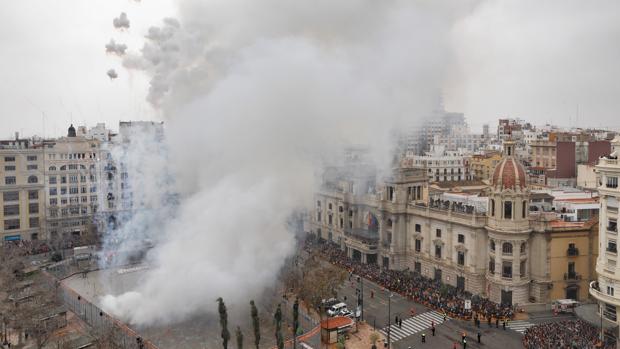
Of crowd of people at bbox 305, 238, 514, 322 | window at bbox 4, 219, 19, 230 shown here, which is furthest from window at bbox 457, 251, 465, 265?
window at bbox 4, 219, 19, 230

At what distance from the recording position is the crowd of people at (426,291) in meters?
42.6

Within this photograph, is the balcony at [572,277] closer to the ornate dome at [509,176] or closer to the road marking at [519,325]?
the road marking at [519,325]

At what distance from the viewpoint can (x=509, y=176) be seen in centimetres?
4500

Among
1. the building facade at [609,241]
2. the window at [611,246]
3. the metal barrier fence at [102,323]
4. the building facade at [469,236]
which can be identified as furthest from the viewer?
the building facade at [469,236]

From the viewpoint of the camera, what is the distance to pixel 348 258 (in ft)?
199

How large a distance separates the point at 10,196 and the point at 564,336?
67501 millimetres

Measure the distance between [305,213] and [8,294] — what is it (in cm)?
3735

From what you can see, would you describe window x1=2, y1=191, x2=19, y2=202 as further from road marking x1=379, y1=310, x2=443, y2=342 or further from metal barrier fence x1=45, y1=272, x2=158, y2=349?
road marking x1=379, y1=310, x2=443, y2=342

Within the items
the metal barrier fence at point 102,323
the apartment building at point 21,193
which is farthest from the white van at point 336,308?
the apartment building at point 21,193

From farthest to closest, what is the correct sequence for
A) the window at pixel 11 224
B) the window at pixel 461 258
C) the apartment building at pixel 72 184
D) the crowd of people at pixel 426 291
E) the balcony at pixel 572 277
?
the apartment building at pixel 72 184 < the window at pixel 11 224 < the window at pixel 461 258 < the balcony at pixel 572 277 < the crowd of people at pixel 426 291

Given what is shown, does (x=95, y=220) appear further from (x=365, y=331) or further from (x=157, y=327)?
(x=365, y=331)

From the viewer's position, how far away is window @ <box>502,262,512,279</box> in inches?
1756

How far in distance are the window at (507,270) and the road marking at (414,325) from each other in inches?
258

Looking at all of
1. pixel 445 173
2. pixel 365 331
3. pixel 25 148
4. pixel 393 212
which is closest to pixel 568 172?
pixel 445 173
